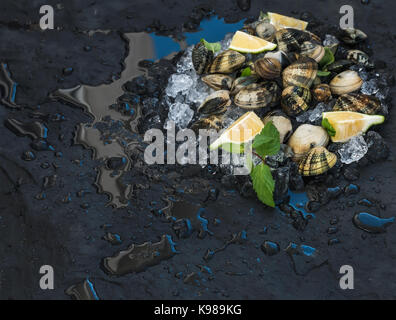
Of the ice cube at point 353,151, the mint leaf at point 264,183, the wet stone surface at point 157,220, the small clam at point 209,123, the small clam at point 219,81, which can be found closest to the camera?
the wet stone surface at point 157,220

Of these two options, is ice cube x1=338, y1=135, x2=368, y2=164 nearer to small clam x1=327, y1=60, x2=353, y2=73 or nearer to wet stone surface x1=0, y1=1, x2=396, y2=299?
wet stone surface x1=0, y1=1, x2=396, y2=299

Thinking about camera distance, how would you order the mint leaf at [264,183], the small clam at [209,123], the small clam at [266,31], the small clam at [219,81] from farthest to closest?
the small clam at [266,31], the small clam at [219,81], the small clam at [209,123], the mint leaf at [264,183]

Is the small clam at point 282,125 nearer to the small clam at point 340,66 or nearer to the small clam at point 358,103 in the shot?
the small clam at point 358,103

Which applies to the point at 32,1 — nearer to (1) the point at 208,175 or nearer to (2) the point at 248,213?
(1) the point at 208,175

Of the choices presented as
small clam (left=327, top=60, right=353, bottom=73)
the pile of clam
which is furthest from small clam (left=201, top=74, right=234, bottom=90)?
small clam (left=327, top=60, right=353, bottom=73)

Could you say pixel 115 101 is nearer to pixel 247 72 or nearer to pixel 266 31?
pixel 247 72

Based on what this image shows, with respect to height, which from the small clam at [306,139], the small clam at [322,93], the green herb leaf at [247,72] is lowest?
the small clam at [306,139]

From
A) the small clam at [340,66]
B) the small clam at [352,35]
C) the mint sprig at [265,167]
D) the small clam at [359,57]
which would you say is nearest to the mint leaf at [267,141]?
the mint sprig at [265,167]
